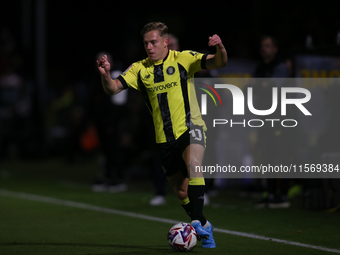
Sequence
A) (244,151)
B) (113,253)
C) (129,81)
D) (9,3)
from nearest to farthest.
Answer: (113,253), (129,81), (244,151), (9,3)

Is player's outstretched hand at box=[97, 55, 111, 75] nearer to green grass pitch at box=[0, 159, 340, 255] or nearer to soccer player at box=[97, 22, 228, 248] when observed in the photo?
soccer player at box=[97, 22, 228, 248]

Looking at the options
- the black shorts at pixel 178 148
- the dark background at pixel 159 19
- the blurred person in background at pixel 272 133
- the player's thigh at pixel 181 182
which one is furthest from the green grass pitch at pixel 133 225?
the dark background at pixel 159 19

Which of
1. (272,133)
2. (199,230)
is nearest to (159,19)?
(272,133)

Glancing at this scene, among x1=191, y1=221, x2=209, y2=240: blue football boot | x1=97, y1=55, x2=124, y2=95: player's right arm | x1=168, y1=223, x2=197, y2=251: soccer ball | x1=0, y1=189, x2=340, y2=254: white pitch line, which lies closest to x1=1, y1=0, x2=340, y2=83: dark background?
x1=0, y1=189, x2=340, y2=254: white pitch line

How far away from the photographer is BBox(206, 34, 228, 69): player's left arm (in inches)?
215

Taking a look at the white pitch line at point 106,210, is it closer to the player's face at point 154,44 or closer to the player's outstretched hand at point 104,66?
the player's face at point 154,44

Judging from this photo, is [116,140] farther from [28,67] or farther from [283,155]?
[28,67]

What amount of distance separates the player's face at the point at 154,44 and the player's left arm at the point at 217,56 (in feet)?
1.63

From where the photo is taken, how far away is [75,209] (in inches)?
346

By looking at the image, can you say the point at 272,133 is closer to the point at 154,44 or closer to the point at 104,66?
the point at 154,44

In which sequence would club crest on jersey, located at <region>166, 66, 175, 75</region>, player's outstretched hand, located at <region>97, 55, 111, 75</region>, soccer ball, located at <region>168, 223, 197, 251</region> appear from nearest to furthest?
soccer ball, located at <region>168, 223, 197, 251</region>
player's outstretched hand, located at <region>97, 55, 111, 75</region>
club crest on jersey, located at <region>166, 66, 175, 75</region>

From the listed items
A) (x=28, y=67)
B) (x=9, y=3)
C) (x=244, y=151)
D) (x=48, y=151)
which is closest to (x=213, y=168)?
(x=244, y=151)

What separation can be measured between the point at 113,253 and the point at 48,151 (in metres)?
13.4

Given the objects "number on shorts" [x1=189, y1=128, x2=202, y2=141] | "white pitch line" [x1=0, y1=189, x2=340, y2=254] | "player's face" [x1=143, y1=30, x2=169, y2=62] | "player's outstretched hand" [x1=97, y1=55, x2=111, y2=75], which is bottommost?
"white pitch line" [x1=0, y1=189, x2=340, y2=254]
